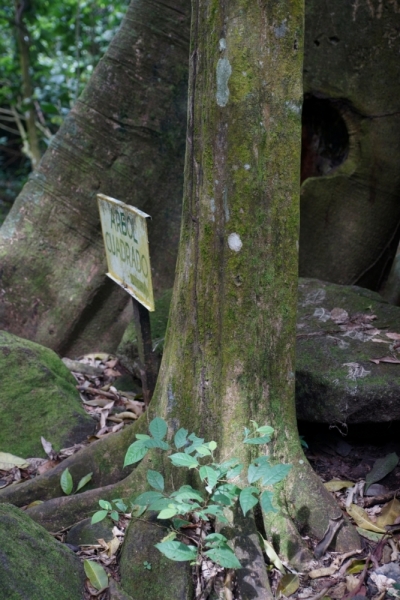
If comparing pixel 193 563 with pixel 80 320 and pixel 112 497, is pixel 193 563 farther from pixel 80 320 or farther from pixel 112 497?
pixel 80 320

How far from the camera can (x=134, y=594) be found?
98.4 inches

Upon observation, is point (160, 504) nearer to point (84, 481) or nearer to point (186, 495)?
point (186, 495)

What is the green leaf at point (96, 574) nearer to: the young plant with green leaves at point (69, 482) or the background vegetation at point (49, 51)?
the young plant with green leaves at point (69, 482)

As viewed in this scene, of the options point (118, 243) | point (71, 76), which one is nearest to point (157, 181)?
point (118, 243)

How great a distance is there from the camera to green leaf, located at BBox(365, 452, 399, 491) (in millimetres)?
3220

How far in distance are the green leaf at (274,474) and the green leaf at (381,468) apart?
39.6 inches

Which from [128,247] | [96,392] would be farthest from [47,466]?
[128,247]

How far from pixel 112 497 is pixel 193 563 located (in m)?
0.70

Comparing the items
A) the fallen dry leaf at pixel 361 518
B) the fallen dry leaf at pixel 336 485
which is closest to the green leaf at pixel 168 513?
the fallen dry leaf at pixel 361 518

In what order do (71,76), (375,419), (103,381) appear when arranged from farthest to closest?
(71,76) < (103,381) < (375,419)

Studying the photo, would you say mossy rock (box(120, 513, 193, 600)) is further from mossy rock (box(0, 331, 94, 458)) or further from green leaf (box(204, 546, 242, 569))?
mossy rock (box(0, 331, 94, 458))

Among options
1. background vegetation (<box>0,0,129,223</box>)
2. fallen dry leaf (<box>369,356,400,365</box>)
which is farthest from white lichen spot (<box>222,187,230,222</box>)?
background vegetation (<box>0,0,129,223</box>)

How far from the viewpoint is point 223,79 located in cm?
253

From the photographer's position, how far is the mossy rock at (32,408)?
12.3 ft
